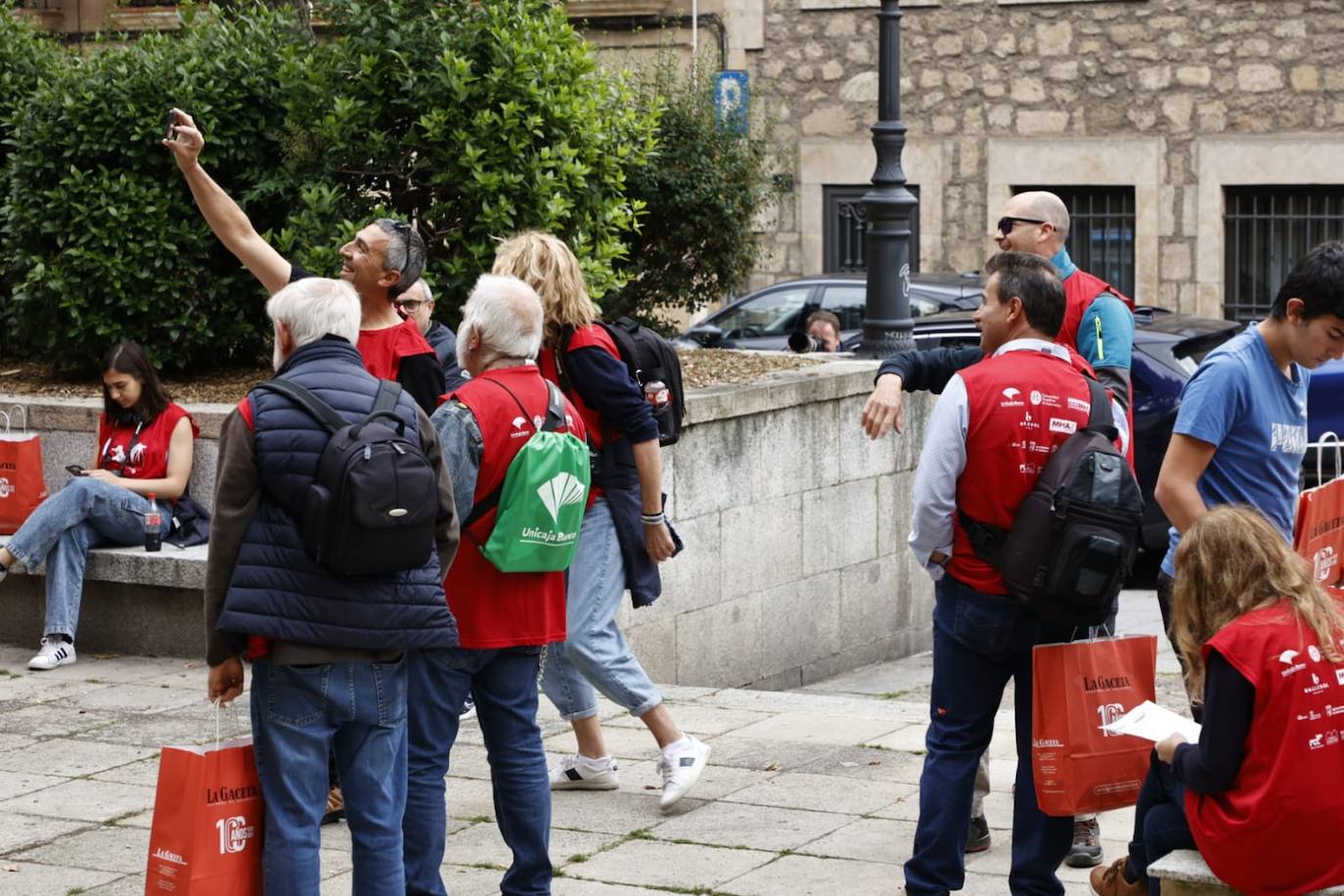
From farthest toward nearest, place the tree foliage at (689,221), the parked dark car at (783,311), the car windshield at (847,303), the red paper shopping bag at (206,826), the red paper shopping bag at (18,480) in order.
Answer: the car windshield at (847,303) → the parked dark car at (783,311) → the tree foliage at (689,221) → the red paper shopping bag at (18,480) → the red paper shopping bag at (206,826)

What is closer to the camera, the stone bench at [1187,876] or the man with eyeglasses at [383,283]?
the stone bench at [1187,876]

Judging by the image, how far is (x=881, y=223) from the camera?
492 inches

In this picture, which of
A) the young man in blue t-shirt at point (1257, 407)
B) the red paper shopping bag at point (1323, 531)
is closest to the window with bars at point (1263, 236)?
the red paper shopping bag at point (1323, 531)

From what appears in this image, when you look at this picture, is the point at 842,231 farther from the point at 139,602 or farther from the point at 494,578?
the point at 494,578

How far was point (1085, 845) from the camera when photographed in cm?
607

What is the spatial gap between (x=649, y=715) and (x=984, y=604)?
66.5 inches

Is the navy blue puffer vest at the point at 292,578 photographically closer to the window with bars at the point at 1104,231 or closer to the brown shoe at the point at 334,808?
the brown shoe at the point at 334,808

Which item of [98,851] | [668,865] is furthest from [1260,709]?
[98,851]

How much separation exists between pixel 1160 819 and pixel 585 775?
8.09ft

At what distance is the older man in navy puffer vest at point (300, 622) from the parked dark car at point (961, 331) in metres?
5.71

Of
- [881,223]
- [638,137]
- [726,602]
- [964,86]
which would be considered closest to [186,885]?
[726,602]

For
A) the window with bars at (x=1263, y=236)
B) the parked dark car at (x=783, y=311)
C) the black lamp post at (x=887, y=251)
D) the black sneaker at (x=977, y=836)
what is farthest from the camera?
the window with bars at (x=1263, y=236)

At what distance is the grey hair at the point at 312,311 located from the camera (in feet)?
15.7

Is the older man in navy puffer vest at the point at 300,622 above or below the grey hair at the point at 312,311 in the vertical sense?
below
